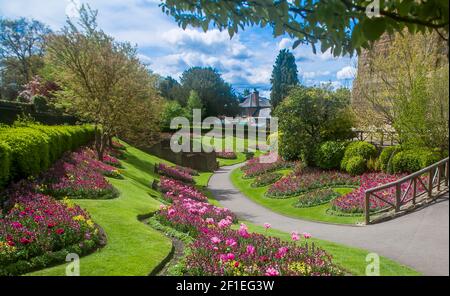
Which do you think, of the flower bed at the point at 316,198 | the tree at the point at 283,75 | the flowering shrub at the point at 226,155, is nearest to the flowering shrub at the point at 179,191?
the flower bed at the point at 316,198

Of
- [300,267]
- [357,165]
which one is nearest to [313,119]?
[357,165]

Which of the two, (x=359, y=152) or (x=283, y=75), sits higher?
(x=283, y=75)

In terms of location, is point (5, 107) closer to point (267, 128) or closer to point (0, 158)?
point (0, 158)

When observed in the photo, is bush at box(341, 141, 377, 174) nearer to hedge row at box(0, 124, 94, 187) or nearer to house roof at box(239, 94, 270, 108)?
hedge row at box(0, 124, 94, 187)

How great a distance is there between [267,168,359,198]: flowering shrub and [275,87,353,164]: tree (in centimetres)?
231

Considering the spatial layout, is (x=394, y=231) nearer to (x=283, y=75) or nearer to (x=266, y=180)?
(x=266, y=180)

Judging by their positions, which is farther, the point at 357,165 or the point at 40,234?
the point at 357,165

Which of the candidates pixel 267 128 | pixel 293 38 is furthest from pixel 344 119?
pixel 267 128

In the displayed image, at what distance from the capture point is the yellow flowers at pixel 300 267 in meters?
5.02

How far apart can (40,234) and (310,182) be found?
48.8 ft

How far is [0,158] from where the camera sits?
9156 millimetres

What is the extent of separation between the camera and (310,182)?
63.3 feet

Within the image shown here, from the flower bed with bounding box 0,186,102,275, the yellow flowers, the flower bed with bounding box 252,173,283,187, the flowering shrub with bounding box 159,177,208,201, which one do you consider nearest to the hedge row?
the flower bed with bounding box 0,186,102,275

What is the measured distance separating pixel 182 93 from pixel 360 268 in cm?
Answer: 6447
